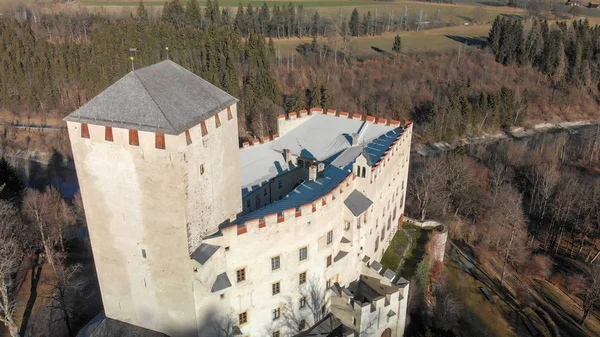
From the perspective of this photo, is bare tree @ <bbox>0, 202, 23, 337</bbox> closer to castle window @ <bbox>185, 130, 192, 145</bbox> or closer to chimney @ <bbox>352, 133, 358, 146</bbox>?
castle window @ <bbox>185, 130, 192, 145</bbox>

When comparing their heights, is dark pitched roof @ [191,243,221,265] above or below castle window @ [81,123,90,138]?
below

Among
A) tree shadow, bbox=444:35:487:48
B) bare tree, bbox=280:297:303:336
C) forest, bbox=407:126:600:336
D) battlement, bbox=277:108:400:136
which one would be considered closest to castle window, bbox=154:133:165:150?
bare tree, bbox=280:297:303:336

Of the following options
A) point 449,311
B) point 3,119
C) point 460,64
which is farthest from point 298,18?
point 449,311

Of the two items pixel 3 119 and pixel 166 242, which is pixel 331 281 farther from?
pixel 3 119

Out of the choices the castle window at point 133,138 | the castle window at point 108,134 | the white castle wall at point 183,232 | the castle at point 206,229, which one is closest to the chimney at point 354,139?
the castle at point 206,229

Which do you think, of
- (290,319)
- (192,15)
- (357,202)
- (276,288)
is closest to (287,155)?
(357,202)

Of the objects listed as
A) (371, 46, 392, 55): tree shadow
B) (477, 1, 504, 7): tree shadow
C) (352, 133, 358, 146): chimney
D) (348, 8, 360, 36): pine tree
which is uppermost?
(477, 1, 504, 7): tree shadow

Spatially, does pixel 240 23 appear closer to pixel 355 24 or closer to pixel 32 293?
pixel 355 24

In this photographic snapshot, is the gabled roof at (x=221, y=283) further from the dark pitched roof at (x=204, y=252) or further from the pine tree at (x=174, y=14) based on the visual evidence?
the pine tree at (x=174, y=14)

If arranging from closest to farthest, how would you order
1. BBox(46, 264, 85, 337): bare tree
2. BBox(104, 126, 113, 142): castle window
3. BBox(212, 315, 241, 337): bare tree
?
1. BBox(104, 126, 113, 142): castle window
2. BBox(212, 315, 241, 337): bare tree
3. BBox(46, 264, 85, 337): bare tree
